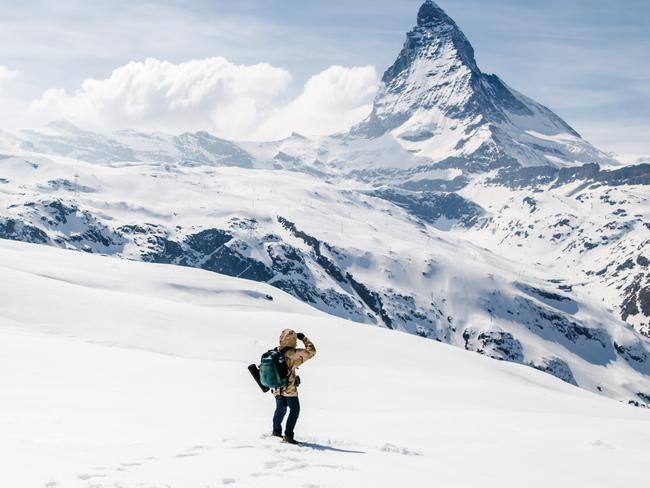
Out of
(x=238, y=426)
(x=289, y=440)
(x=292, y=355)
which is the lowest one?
(x=238, y=426)

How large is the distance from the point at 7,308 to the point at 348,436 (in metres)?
39.2

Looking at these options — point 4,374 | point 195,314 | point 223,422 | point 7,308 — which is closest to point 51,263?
point 195,314

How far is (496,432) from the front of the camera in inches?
800

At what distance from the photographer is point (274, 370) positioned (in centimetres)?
1534

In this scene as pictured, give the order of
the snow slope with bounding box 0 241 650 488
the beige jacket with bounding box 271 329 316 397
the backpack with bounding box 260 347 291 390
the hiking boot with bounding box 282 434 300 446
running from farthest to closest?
the beige jacket with bounding box 271 329 316 397
the backpack with bounding box 260 347 291 390
the hiking boot with bounding box 282 434 300 446
the snow slope with bounding box 0 241 650 488

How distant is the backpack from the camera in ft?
50.3

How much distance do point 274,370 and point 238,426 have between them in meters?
3.16

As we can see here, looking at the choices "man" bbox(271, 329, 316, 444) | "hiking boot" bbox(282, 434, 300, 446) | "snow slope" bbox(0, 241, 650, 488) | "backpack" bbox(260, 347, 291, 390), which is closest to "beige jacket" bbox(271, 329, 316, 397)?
"man" bbox(271, 329, 316, 444)

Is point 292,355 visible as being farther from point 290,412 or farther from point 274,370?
point 290,412

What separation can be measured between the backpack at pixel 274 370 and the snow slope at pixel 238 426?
1318 mm

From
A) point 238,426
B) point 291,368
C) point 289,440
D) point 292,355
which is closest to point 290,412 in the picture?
point 289,440

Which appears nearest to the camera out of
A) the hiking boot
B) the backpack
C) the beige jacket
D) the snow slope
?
→ the snow slope

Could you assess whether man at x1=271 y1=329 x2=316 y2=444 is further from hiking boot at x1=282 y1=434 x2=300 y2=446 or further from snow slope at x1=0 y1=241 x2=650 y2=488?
snow slope at x1=0 y1=241 x2=650 y2=488

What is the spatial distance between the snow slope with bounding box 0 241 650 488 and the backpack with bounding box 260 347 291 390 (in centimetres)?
132
